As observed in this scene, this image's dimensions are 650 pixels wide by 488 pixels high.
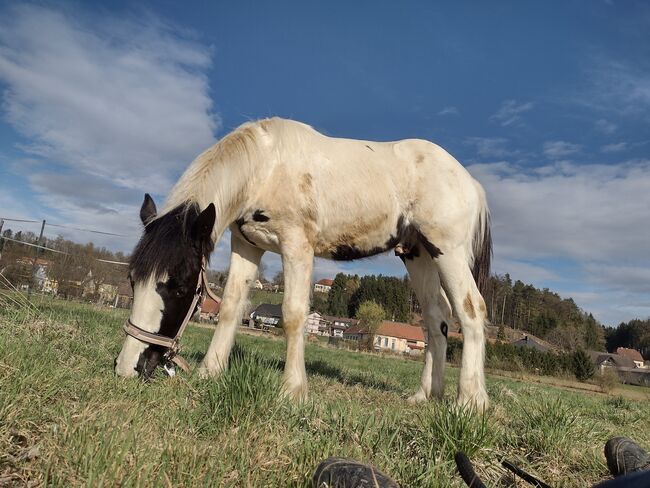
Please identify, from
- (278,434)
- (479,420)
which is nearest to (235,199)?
(278,434)

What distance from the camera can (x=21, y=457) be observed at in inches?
62.7

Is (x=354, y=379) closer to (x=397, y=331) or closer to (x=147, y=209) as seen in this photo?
(x=147, y=209)

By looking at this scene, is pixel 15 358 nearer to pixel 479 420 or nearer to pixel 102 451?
pixel 102 451

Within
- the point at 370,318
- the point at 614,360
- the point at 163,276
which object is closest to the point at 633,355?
the point at 614,360

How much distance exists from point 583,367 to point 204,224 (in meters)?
49.7

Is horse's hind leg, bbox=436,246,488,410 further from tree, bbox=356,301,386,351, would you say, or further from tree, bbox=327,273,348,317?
tree, bbox=327,273,348,317

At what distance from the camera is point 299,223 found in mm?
4520

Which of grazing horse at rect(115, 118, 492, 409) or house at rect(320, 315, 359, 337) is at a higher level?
grazing horse at rect(115, 118, 492, 409)

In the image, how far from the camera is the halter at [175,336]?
3457 mm

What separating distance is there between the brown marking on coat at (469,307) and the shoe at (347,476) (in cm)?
364

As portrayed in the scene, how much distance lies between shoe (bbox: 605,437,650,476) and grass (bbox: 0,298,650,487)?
0.11 meters

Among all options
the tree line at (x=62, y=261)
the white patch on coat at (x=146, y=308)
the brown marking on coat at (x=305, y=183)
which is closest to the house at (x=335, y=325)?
the tree line at (x=62, y=261)

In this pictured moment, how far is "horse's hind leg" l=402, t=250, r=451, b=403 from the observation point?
5836 mm

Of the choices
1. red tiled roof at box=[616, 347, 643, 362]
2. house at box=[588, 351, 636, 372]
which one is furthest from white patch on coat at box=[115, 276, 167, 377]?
red tiled roof at box=[616, 347, 643, 362]
